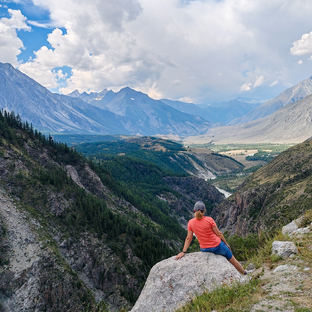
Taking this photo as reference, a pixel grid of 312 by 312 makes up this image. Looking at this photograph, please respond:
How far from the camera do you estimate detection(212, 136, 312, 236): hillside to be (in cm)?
4662

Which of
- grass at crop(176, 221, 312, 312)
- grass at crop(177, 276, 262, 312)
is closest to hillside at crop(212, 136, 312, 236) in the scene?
grass at crop(176, 221, 312, 312)

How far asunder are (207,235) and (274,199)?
179 ft

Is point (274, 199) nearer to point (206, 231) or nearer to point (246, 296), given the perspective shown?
point (206, 231)

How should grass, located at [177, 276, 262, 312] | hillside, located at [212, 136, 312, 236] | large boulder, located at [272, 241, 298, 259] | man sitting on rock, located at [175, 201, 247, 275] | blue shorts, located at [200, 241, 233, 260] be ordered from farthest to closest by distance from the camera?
1. hillside, located at [212, 136, 312, 236]
2. blue shorts, located at [200, 241, 233, 260]
3. man sitting on rock, located at [175, 201, 247, 275]
4. large boulder, located at [272, 241, 298, 259]
5. grass, located at [177, 276, 262, 312]

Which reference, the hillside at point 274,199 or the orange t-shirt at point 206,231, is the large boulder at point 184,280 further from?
the hillside at point 274,199

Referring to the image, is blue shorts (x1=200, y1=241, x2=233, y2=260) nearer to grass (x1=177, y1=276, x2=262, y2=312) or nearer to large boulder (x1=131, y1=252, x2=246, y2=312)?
large boulder (x1=131, y1=252, x2=246, y2=312)

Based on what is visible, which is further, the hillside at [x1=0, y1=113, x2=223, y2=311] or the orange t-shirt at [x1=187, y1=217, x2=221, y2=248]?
the hillside at [x1=0, y1=113, x2=223, y2=311]

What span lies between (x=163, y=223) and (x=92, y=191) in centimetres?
3409

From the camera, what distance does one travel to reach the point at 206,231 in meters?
12.4

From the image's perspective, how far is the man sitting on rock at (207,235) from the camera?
482 inches

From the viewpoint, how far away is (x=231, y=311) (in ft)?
29.4

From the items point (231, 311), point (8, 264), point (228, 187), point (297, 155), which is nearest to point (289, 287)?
point (231, 311)

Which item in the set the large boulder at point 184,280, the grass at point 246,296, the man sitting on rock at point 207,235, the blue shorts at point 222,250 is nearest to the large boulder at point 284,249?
the grass at point 246,296

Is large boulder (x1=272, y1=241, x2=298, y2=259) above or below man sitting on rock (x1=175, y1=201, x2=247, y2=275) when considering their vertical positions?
below
